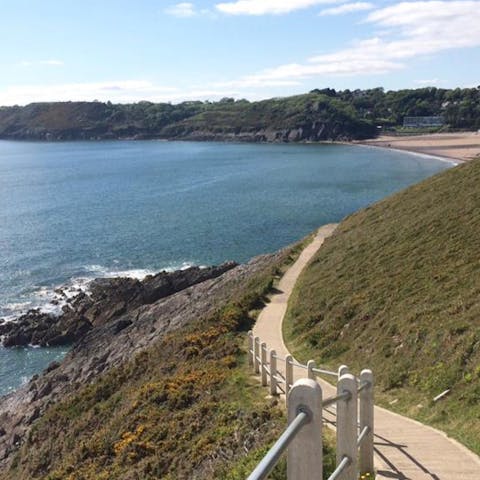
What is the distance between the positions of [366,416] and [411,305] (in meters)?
12.2

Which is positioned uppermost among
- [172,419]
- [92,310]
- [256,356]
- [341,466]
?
[341,466]

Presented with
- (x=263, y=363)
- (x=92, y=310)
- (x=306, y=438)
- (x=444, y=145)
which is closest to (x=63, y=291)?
(x=92, y=310)

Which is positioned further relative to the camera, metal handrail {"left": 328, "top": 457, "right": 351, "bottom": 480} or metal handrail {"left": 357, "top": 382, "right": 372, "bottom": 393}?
metal handrail {"left": 357, "top": 382, "right": 372, "bottom": 393}

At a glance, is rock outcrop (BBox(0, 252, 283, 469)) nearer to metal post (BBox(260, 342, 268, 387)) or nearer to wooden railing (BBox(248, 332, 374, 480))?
metal post (BBox(260, 342, 268, 387))

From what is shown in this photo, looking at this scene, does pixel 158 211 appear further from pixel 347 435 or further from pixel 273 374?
pixel 347 435

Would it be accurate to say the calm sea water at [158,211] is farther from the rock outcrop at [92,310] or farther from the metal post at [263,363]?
the metal post at [263,363]

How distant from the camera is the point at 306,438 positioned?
4270 millimetres

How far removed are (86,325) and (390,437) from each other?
34.9 meters

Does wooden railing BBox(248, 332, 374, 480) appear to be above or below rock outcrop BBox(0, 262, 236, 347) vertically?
above

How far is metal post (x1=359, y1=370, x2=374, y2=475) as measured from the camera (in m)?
8.12

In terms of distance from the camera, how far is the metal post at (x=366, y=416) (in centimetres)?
812

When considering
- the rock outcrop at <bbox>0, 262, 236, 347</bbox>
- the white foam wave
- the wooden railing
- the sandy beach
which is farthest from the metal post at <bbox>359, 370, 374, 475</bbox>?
the sandy beach

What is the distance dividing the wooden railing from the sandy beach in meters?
128

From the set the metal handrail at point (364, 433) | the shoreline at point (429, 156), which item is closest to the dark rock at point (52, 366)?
the metal handrail at point (364, 433)
